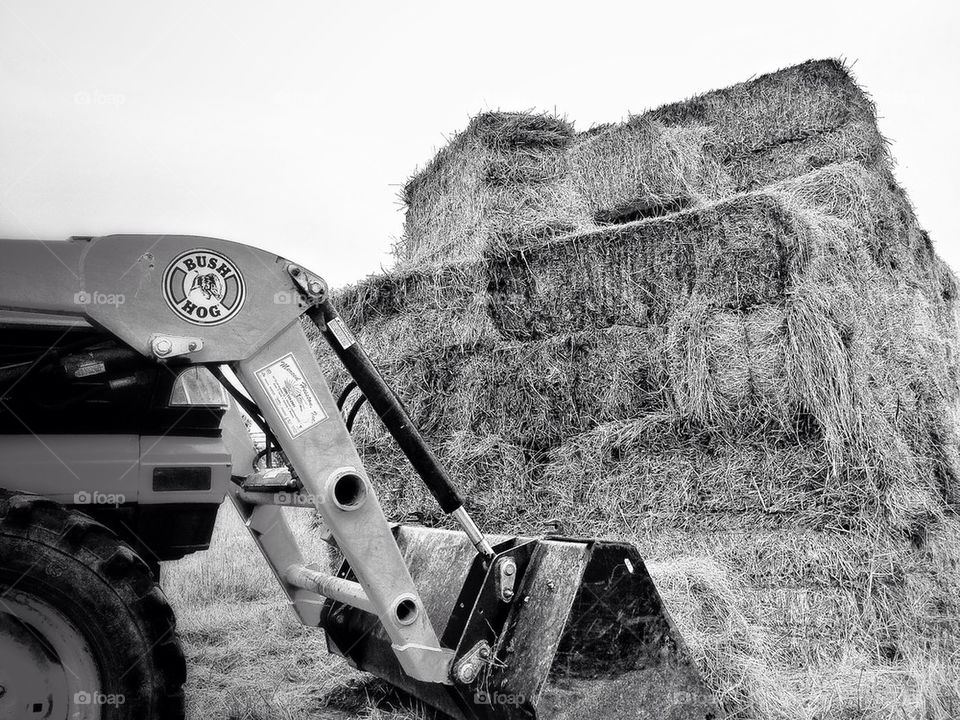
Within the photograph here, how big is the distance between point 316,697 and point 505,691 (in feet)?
4.67

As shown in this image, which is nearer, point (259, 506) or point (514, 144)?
point (259, 506)

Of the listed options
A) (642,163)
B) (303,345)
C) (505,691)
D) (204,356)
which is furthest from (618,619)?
(642,163)

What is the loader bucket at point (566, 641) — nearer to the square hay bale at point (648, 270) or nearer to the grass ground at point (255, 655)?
the grass ground at point (255, 655)

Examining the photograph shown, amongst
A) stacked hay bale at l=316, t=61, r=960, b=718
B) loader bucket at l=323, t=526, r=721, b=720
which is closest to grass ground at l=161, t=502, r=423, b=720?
loader bucket at l=323, t=526, r=721, b=720

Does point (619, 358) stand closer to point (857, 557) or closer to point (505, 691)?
point (857, 557)

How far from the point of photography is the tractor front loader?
6.75 feet

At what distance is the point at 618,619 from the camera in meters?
2.55

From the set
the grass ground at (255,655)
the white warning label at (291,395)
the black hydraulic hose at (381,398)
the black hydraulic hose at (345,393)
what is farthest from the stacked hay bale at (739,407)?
the white warning label at (291,395)

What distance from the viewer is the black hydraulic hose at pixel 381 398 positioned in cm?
240

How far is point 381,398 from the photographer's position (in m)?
2.43

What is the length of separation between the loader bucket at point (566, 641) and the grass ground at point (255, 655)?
33.5 inches

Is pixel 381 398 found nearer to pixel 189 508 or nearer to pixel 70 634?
pixel 189 508

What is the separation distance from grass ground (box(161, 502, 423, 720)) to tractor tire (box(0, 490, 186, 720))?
4.15ft

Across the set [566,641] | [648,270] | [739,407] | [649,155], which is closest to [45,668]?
[566,641]
